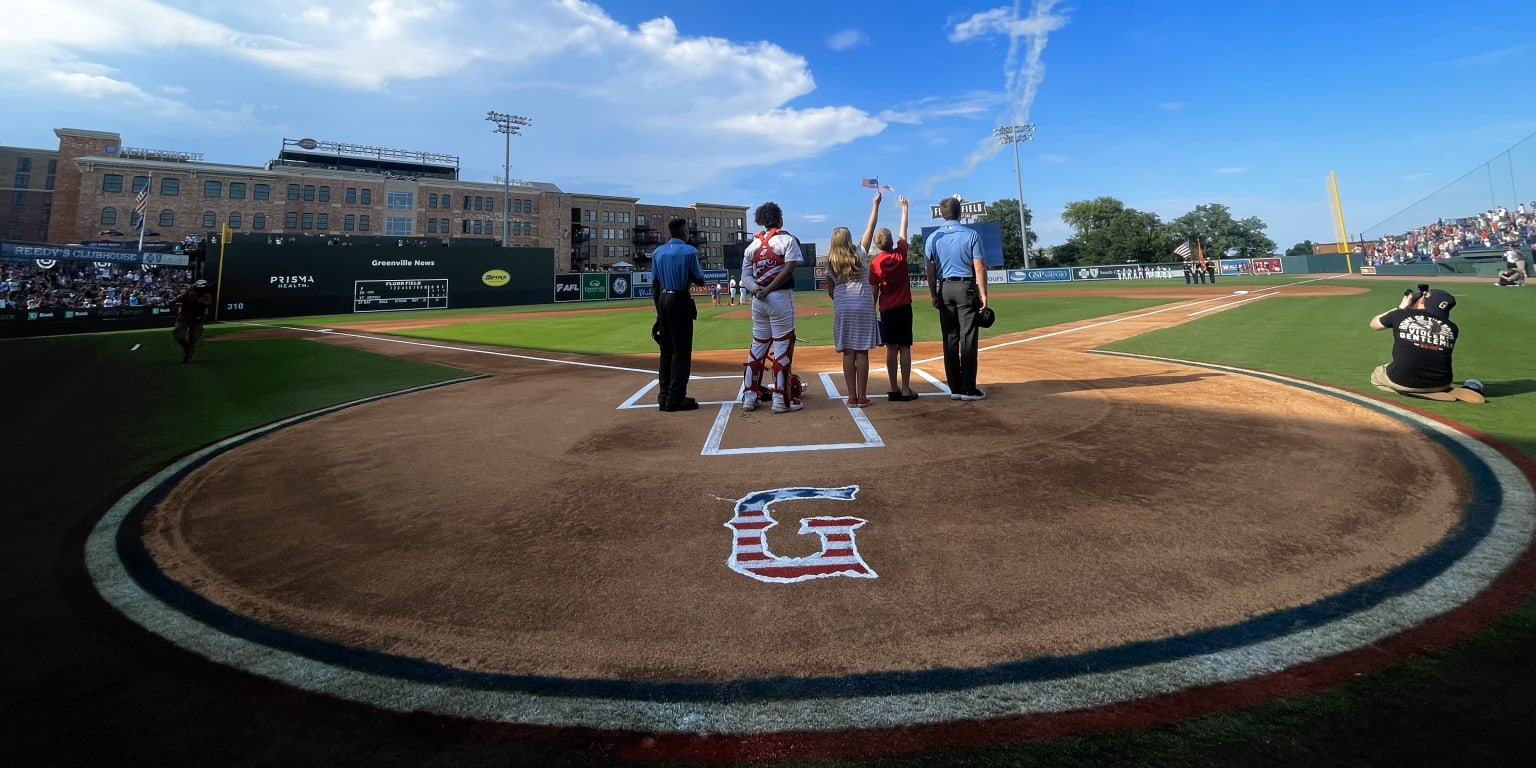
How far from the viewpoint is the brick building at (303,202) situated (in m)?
58.6

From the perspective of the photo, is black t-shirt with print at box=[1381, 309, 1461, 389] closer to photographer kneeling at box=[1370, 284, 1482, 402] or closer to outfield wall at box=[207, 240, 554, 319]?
photographer kneeling at box=[1370, 284, 1482, 402]

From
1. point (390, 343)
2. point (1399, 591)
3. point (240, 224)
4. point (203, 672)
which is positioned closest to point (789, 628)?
point (203, 672)

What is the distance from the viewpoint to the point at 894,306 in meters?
6.30

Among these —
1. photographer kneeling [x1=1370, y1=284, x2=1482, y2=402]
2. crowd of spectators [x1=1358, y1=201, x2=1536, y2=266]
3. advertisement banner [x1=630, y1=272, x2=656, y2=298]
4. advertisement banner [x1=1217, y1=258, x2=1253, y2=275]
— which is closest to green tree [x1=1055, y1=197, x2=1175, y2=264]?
advertisement banner [x1=1217, y1=258, x2=1253, y2=275]

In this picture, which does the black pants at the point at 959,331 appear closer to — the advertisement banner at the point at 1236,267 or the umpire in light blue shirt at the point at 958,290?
the umpire in light blue shirt at the point at 958,290

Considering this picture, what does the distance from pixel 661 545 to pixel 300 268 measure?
41.6 m

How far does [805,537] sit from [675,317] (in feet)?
12.2

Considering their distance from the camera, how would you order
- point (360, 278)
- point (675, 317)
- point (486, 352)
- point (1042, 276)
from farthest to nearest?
point (1042, 276) < point (360, 278) < point (486, 352) < point (675, 317)

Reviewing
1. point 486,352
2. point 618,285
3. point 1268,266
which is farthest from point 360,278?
point 1268,266

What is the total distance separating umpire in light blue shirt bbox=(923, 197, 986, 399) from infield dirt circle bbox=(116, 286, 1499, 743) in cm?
46

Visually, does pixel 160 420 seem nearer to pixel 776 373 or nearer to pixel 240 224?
pixel 776 373

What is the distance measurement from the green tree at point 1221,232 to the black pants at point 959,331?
372ft

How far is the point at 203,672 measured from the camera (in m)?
1.98

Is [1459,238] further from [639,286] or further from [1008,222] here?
[1008,222]
